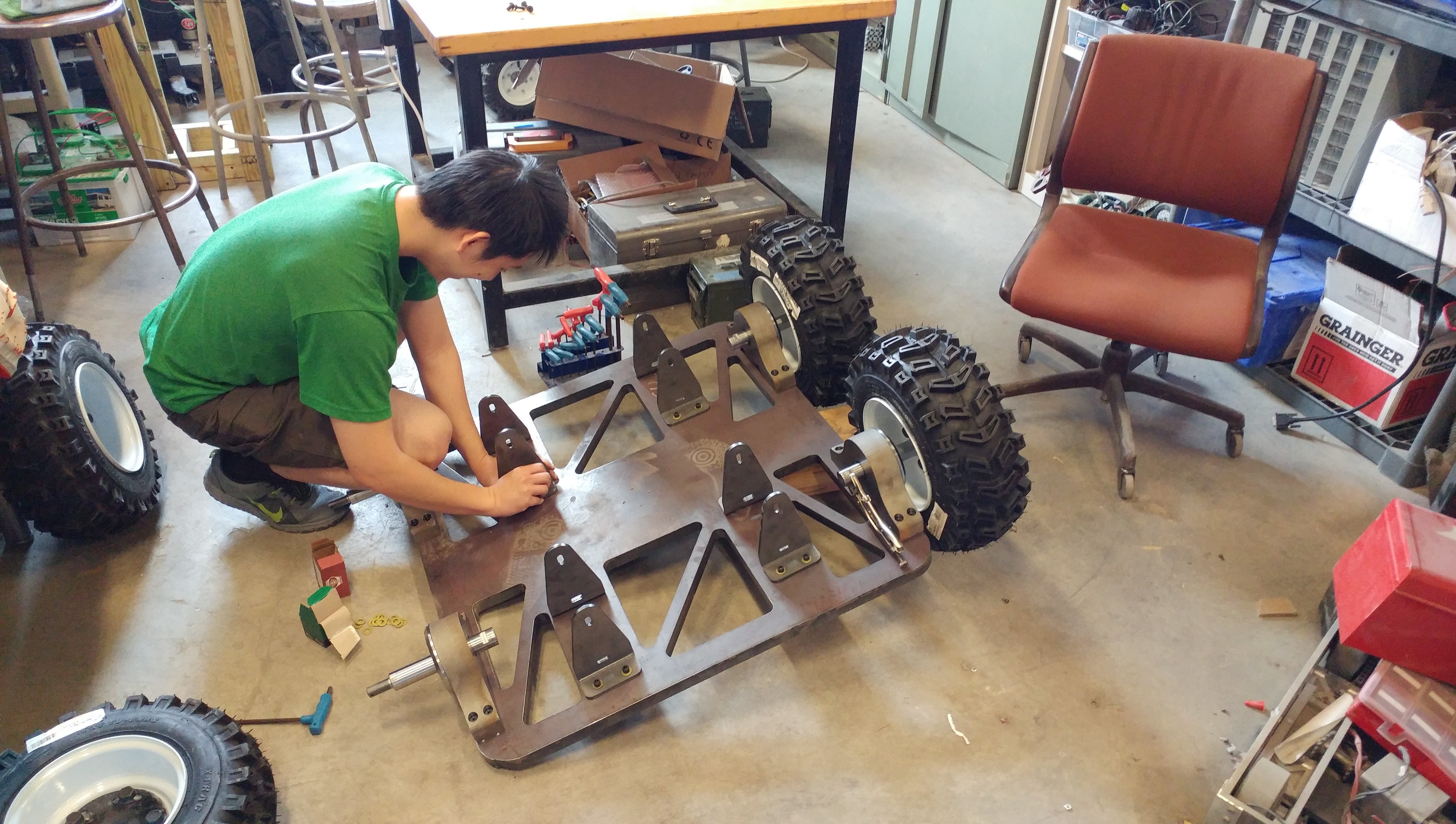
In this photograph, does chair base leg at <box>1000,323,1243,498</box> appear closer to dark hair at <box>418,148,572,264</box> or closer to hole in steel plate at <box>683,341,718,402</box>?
hole in steel plate at <box>683,341,718,402</box>

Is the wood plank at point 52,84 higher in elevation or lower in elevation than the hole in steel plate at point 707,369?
higher

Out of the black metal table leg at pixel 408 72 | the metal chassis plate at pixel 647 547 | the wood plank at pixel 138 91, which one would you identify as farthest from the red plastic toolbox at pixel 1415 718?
the wood plank at pixel 138 91

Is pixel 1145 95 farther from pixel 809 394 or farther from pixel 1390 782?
pixel 1390 782

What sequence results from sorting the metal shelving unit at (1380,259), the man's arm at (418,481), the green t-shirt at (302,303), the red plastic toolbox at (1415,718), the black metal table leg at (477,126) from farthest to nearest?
the black metal table leg at (477,126)
the metal shelving unit at (1380,259)
the man's arm at (418,481)
the green t-shirt at (302,303)
the red plastic toolbox at (1415,718)

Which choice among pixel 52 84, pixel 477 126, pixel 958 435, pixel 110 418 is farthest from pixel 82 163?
pixel 958 435

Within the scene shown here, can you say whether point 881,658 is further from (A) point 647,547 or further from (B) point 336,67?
(B) point 336,67

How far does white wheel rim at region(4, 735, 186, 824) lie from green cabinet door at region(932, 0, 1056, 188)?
3.17 metres

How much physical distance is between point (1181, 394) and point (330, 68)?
3.18 metres

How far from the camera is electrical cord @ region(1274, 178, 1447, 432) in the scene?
1999 mm

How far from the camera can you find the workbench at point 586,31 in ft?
6.73

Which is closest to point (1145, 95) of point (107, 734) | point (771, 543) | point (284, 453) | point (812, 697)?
point (771, 543)

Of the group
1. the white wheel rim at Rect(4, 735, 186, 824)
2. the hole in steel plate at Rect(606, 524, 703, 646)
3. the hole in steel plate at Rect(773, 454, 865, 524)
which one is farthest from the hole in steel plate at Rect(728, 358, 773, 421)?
the white wheel rim at Rect(4, 735, 186, 824)

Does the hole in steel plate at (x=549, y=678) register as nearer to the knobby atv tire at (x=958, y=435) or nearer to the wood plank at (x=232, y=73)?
the knobby atv tire at (x=958, y=435)

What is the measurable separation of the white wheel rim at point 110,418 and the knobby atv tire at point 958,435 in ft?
5.24
